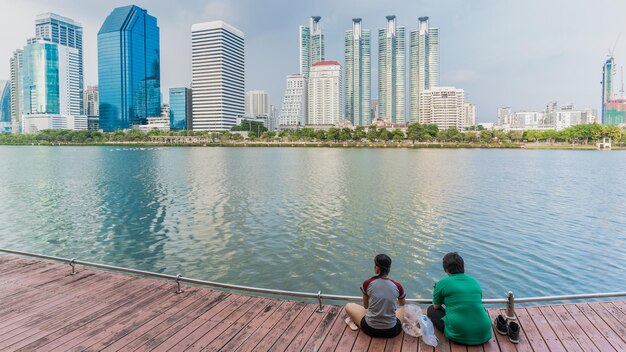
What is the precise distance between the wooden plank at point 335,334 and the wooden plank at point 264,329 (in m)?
1.07

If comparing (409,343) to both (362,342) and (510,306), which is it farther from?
(510,306)

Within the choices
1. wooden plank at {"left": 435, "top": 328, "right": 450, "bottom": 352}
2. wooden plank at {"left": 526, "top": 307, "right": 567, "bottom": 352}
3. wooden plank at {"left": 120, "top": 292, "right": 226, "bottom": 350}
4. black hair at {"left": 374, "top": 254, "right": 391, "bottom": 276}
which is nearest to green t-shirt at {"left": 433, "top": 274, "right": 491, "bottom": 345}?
wooden plank at {"left": 435, "top": 328, "right": 450, "bottom": 352}

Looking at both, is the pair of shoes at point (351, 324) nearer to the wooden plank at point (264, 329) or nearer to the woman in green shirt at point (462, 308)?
the wooden plank at point (264, 329)

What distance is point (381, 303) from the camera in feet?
20.9

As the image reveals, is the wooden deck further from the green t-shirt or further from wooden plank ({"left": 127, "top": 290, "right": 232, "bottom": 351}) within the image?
the green t-shirt

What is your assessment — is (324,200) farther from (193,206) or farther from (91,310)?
(91,310)

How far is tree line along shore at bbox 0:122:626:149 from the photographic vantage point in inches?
6467

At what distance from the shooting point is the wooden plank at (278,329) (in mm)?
6426

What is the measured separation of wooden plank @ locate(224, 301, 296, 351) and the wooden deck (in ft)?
0.05

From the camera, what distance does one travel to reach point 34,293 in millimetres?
8742

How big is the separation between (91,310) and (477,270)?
12008 mm

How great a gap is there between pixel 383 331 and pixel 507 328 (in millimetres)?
2127

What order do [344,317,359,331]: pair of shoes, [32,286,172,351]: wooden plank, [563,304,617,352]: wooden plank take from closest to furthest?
[563,304,617,352]: wooden plank → [32,286,172,351]: wooden plank → [344,317,359,331]: pair of shoes

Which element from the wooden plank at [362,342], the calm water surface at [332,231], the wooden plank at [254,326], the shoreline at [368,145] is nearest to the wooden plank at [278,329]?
the wooden plank at [254,326]
